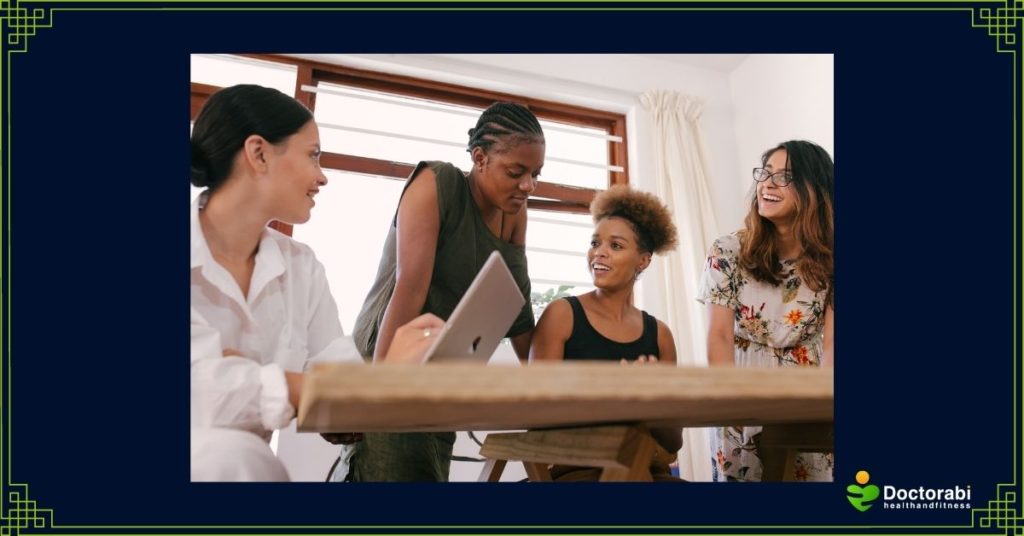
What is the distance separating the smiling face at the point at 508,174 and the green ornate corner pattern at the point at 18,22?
3.38 feet

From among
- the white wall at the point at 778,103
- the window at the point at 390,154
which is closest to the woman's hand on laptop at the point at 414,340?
the window at the point at 390,154

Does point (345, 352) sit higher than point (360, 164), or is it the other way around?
point (360, 164)

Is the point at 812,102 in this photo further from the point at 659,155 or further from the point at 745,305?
the point at 745,305

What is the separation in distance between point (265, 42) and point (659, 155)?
2742mm

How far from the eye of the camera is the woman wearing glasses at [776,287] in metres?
1.77

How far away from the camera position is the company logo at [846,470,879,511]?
0.78 m

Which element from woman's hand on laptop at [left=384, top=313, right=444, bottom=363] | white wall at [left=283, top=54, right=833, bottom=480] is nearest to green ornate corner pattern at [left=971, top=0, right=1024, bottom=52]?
woman's hand on laptop at [left=384, top=313, right=444, bottom=363]

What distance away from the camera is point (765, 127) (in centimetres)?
358

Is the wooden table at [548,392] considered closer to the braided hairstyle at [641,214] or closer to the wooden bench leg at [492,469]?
the wooden bench leg at [492,469]

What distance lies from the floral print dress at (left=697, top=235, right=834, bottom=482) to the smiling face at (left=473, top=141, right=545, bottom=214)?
0.51 metres

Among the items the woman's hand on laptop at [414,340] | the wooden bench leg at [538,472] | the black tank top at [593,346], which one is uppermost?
the woman's hand on laptop at [414,340]

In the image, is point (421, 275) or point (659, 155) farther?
point (659, 155)

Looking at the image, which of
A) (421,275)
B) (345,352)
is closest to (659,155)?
(421,275)

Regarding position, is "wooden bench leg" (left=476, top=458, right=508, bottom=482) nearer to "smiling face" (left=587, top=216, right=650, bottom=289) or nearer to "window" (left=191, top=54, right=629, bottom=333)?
"smiling face" (left=587, top=216, right=650, bottom=289)
